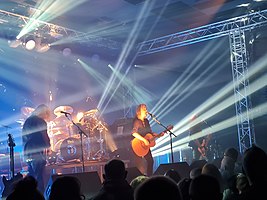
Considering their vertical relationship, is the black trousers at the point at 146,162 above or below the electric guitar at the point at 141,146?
below

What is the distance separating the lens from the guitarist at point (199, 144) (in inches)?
468

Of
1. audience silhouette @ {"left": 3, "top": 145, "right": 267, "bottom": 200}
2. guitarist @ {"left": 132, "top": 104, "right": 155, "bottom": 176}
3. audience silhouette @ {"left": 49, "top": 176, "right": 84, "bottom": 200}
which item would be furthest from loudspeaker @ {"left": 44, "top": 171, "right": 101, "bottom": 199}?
guitarist @ {"left": 132, "top": 104, "right": 155, "bottom": 176}

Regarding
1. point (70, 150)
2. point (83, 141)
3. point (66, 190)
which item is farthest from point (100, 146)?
point (66, 190)

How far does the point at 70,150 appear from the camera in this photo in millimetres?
10148

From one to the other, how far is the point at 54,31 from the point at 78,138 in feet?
12.5

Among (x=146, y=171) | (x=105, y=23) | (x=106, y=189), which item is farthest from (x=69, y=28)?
(x=106, y=189)

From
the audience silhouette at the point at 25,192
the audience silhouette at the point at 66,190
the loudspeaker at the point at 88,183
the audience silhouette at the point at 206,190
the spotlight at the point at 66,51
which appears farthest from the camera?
the spotlight at the point at 66,51

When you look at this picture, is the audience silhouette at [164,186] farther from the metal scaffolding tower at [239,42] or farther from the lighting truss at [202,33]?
the lighting truss at [202,33]

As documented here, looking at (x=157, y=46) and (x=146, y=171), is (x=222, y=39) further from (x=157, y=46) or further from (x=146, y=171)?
(x=146, y=171)

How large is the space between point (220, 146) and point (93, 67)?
5722 mm

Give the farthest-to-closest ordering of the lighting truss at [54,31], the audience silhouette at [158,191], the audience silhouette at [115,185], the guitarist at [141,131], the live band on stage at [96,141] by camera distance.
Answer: the lighting truss at [54,31] → the live band on stage at [96,141] → the guitarist at [141,131] → the audience silhouette at [115,185] → the audience silhouette at [158,191]

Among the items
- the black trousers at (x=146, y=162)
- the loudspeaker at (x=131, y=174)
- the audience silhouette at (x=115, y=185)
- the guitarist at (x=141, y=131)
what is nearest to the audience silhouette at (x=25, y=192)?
the audience silhouette at (x=115, y=185)

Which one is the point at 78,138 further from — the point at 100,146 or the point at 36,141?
the point at 36,141

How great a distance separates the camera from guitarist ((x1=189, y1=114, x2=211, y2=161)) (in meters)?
11.9
